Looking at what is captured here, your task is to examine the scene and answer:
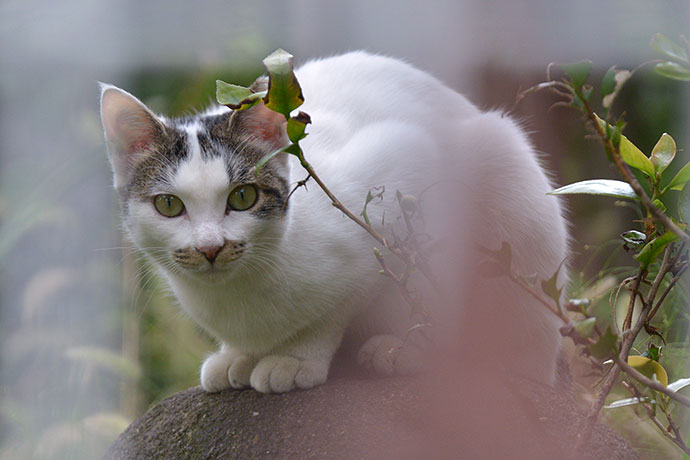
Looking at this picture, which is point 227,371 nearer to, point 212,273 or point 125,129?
point 212,273

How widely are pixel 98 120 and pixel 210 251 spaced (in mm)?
579

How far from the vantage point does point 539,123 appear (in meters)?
0.84

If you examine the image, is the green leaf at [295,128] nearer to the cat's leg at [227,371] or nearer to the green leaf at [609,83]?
the green leaf at [609,83]

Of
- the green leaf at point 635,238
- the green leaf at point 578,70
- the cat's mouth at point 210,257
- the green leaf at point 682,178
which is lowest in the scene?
the cat's mouth at point 210,257

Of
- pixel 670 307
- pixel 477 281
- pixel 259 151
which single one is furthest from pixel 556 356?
pixel 259 151

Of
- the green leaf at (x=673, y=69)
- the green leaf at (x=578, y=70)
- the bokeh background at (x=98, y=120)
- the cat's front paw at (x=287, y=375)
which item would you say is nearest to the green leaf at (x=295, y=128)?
the bokeh background at (x=98, y=120)

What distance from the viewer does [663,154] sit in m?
0.73

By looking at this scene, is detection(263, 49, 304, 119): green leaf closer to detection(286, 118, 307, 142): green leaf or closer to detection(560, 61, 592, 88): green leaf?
detection(286, 118, 307, 142): green leaf

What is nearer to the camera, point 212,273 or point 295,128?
point 295,128

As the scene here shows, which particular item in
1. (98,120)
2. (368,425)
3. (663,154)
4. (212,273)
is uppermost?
(663,154)

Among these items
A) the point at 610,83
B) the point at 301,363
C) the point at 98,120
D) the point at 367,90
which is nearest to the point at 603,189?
the point at 610,83

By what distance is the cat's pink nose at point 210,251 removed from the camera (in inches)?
36.2

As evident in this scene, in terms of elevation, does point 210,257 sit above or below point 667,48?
below

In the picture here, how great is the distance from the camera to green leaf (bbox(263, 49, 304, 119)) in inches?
25.7
